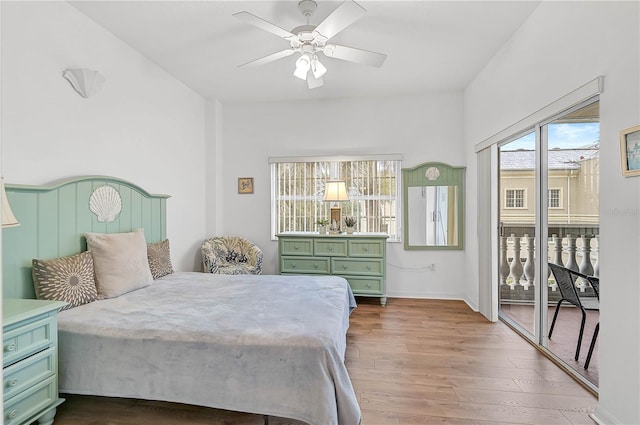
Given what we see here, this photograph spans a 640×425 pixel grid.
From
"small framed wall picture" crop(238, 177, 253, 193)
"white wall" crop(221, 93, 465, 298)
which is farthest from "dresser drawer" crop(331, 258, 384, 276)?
"small framed wall picture" crop(238, 177, 253, 193)

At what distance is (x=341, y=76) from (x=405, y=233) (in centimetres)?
217

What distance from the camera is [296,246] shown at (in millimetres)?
4336

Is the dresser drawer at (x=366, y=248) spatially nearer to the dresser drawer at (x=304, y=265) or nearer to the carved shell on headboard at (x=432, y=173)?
the dresser drawer at (x=304, y=265)

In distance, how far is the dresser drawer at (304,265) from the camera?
168 inches

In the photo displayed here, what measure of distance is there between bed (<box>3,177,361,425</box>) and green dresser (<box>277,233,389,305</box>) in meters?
1.74

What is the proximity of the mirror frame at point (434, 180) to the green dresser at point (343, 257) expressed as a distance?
61 centimetres

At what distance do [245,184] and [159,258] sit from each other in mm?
1882

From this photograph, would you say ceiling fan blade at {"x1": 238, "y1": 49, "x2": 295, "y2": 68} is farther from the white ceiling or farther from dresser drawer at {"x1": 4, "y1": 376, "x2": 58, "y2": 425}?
dresser drawer at {"x1": 4, "y1": 376, "x2": 58, "y2": 425}

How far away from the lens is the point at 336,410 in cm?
168

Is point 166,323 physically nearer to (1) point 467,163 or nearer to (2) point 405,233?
(2) point 405,233

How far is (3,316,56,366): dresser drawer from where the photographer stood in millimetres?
1626

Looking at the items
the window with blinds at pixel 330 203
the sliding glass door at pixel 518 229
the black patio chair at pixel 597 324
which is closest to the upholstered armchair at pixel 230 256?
the window with blinds at pixel 330 203

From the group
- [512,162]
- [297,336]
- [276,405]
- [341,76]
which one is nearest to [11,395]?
[276,405]

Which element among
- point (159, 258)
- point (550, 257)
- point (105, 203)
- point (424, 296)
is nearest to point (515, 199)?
point (550, 257)
